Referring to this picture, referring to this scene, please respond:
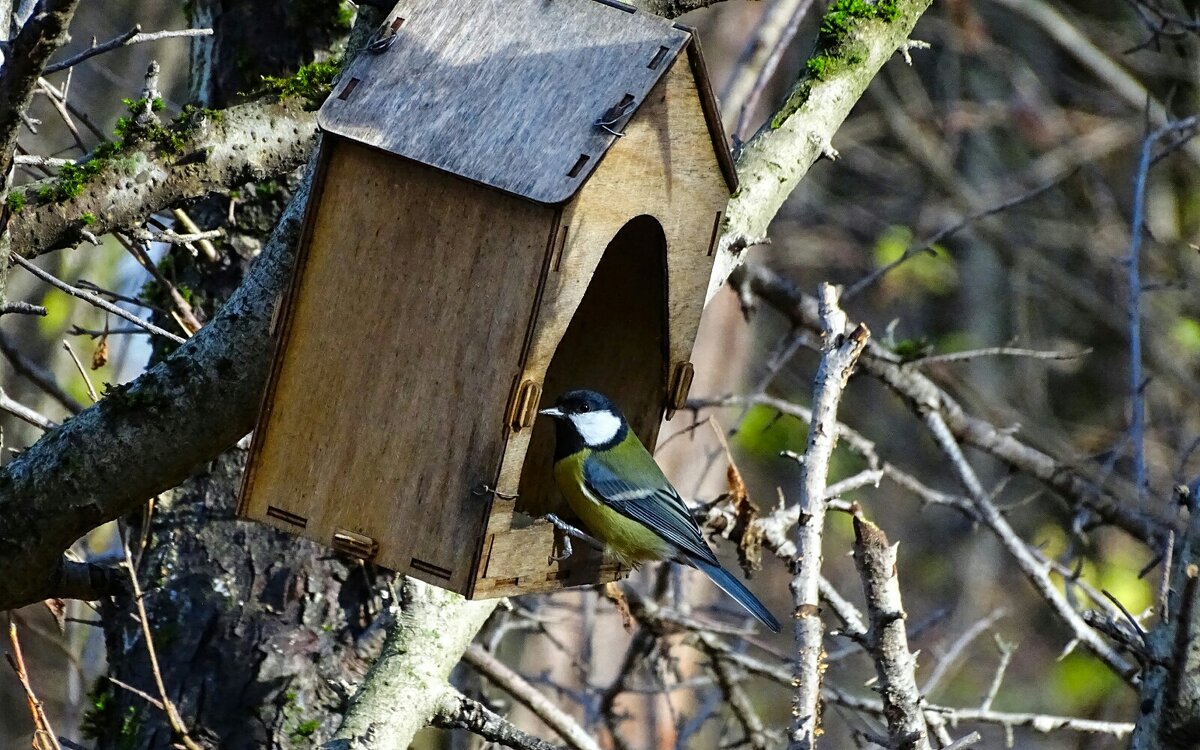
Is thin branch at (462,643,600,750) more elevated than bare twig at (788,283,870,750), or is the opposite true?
bare twig at (788,283,870,750)

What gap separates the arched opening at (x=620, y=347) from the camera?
330cm

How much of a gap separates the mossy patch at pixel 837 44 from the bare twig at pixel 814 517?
0.81m

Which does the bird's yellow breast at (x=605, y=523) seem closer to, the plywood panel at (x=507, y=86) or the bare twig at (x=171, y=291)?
the plywood panel at (x=507, y=86)

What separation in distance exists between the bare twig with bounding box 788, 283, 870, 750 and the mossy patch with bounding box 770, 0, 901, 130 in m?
0.81

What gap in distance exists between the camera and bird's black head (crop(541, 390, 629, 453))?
127 inches

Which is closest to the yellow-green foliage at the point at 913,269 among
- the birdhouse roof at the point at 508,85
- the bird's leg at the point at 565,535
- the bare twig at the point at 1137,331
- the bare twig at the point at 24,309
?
the bare twig at the point at 1137,331

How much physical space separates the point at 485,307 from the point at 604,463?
0.82 m

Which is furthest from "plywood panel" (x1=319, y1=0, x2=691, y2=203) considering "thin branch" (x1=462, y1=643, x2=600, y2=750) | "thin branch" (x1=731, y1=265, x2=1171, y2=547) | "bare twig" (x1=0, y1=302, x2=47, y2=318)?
"thin branch" (x1=731, y1=265, x2=1171, y2=547)

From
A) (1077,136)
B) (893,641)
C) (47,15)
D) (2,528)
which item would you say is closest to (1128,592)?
(1077,136)

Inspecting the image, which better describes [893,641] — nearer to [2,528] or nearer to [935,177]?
[2,528]

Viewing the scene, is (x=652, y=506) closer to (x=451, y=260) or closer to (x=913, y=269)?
(x=451, y=260)

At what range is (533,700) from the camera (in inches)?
141

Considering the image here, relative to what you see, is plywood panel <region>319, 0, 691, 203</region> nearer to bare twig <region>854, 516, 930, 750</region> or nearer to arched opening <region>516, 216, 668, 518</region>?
arched opening <region>516, 216, 668, 518</region>

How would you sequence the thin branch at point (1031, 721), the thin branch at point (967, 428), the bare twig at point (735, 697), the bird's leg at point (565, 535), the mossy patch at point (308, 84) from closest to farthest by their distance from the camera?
the bird's leg at point (565, 535) < the mossy patch at point (308, 84) < the thin branch at point (1031, 721) < the bare twig at point (735, 697) < the thin branch at point (967, 428)
